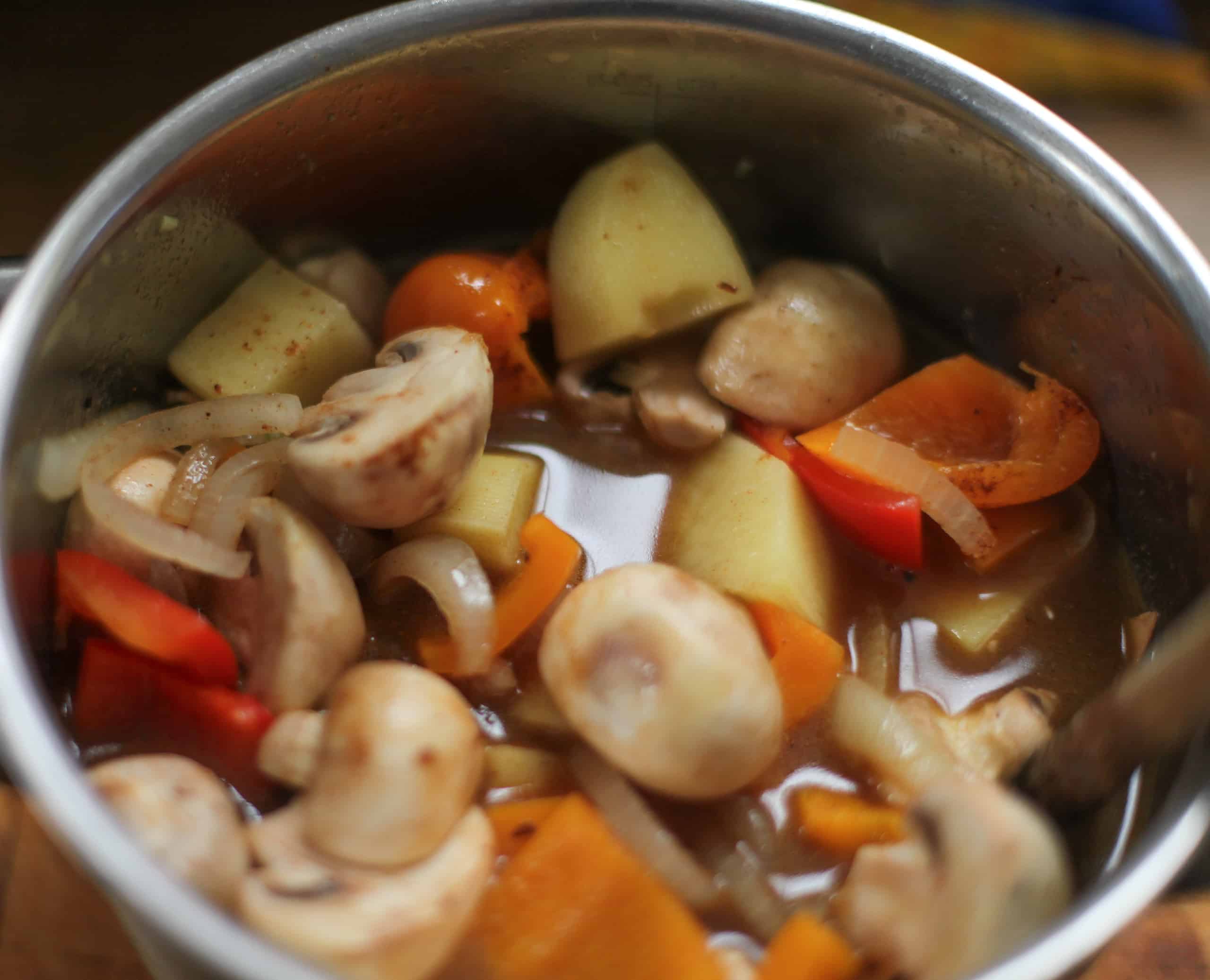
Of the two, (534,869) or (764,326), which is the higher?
(764,326)

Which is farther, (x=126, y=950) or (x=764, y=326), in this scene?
(x=764, y=326)

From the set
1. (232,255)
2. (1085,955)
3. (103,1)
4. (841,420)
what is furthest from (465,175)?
(1085,955)

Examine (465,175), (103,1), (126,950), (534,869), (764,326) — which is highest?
(103,1)

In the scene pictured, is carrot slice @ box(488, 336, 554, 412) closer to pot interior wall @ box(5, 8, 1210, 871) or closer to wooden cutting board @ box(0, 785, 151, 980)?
pot interior wall @ box(5, 8, 1210, 871)

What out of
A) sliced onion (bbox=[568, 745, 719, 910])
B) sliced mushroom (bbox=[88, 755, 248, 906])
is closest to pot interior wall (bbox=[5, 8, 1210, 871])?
sliced mushroom (bbox=[88, 755, 248, 906])

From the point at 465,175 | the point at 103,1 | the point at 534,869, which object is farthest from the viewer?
the point at 103,1

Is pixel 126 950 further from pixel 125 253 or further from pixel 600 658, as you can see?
pixel 125 253

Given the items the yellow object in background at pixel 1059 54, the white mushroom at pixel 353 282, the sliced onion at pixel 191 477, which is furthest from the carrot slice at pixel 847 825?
the yellow object in background at pixel 1059 54
